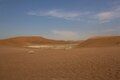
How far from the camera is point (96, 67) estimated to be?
10594 millimetres

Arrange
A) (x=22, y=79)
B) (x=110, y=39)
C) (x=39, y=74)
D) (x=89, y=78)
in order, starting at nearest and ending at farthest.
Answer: (x=89, y=78)
(x=22, y=79)
(x=39, y=74)
(x=110, y=39)

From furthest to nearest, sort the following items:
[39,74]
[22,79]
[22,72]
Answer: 1. [22,72]
2. [39,74]
3. [22,79]

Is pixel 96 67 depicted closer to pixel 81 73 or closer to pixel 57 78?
pixel 81 73

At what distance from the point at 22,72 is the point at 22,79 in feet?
4.97

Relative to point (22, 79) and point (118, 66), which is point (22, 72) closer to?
point (22, 79)

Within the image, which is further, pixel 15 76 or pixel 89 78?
pixel 15 76

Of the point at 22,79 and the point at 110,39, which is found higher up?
the point at 110,39

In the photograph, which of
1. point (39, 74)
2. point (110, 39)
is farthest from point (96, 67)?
point (110, 39)

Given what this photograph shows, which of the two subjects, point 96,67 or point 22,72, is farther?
point 22,72

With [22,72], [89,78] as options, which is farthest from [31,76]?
[89,78]

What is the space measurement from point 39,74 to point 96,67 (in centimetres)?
309

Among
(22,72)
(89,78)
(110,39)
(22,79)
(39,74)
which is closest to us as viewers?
(89,78)

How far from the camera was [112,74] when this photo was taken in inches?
352

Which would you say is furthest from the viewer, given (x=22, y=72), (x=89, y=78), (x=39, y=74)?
(x=22, y=72)
